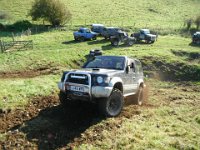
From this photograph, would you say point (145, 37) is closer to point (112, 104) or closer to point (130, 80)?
point (130, 80)

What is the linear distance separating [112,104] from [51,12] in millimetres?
40597

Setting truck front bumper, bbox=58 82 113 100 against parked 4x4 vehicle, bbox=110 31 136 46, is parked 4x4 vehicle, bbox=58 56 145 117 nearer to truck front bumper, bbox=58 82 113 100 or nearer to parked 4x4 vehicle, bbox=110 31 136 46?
truck front bumper, bbox=58 82 113 100

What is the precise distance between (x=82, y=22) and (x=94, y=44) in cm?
2327

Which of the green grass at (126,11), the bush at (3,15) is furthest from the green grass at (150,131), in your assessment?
the bush at (3,15)

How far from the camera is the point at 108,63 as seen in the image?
12.3 m

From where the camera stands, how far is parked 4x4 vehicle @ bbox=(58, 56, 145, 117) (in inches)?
408

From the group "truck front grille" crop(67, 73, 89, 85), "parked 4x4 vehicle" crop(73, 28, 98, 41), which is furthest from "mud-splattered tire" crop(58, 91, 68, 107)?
"parked 4x4 vehicle" crop(73, 28, 98, 41)

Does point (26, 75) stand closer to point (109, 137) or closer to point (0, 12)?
point (109, 137)

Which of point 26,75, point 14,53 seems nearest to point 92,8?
point 14,53

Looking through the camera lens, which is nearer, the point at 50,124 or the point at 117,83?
the point at 50,124

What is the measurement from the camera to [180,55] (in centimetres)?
3084

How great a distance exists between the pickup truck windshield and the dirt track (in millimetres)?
1507

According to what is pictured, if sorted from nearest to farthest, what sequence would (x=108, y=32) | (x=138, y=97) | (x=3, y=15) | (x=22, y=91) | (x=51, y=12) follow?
(x=22, y=91), (x=138, y=97), (x=108, y=32), (x=51, y=12), (x=3, y=15)

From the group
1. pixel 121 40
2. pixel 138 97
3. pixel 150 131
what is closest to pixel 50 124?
pixel 150 131
